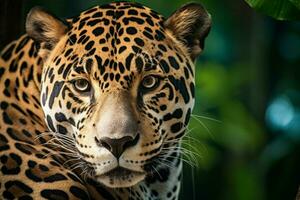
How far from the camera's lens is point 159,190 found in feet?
15.7

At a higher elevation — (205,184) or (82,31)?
(82,31)

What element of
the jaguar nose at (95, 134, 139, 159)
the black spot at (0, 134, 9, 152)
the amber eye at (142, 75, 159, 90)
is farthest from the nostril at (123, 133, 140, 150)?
the black spot at (0, 134, 9, 152)

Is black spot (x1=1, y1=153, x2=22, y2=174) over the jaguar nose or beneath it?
beneath

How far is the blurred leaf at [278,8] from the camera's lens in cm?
447

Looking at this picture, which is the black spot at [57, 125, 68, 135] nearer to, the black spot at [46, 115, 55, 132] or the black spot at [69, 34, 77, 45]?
the black spot at [46, 115, 55, 132]

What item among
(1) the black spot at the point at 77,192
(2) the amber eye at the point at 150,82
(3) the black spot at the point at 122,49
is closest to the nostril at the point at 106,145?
(1) the black spot at the point at 77,192

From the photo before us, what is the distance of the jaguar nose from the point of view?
411cm

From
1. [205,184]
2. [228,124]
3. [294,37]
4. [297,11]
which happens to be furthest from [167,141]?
[294,37]

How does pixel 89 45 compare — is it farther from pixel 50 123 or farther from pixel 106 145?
pixel 106 145

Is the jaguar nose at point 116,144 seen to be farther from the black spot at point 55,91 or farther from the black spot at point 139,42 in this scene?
the black spot at point 139,42

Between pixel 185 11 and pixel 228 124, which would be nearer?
pixel 185 11

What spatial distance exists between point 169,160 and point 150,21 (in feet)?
2.43

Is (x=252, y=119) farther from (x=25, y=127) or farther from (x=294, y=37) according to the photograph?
(x=25, y=127)

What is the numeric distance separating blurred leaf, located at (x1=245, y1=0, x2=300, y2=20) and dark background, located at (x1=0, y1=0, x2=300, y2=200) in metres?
3.80
